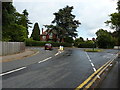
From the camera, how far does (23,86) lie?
6.64 meters

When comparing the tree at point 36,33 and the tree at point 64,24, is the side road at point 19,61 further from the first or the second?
the tree at point 36,33

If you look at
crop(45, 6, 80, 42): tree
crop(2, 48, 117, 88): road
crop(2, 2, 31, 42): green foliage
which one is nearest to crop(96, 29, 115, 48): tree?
crop(45, 6, 80, 42): tree

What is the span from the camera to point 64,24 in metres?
66.1

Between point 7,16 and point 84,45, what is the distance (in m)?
42.7

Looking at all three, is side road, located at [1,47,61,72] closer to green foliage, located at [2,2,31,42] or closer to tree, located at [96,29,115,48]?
green foliage, located at [2,2,31,42]

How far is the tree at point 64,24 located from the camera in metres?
64.5

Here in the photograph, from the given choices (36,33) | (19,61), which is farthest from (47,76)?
(36,33)

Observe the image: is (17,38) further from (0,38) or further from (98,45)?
(98,45)

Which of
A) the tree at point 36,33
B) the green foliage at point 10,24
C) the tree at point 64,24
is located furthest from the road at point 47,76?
the tree at point 36,33

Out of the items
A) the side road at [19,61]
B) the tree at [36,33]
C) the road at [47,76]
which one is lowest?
the road at [47,76]

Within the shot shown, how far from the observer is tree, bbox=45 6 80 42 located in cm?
6450

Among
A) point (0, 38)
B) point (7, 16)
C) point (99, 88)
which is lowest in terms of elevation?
point (99, 88)

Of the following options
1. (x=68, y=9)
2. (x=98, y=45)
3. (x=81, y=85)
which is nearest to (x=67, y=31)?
(x=68, y=9)

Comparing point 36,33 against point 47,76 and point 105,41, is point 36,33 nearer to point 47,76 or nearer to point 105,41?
point 105,41
